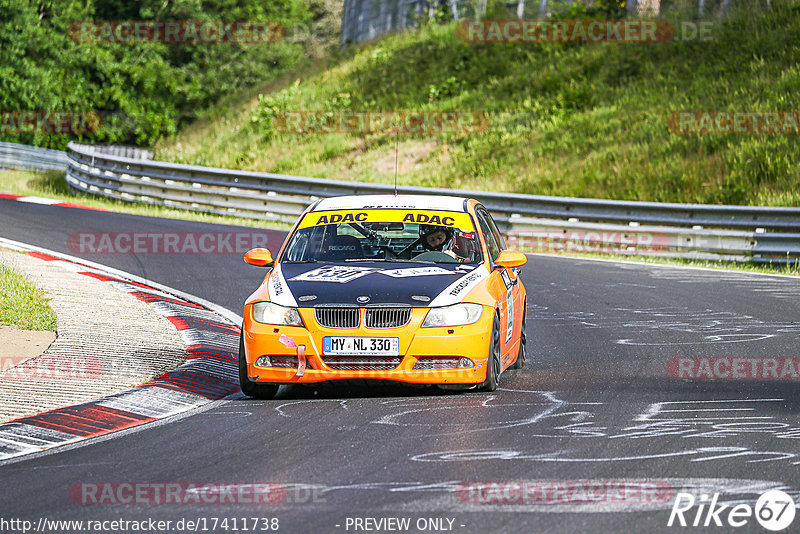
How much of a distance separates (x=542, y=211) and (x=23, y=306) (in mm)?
13043

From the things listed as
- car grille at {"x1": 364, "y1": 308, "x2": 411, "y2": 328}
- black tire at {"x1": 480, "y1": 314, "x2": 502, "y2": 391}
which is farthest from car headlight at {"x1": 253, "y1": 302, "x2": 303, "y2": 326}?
black tire at {"x1": 480, "y1": 314, "x2": 502, "y2": 391}

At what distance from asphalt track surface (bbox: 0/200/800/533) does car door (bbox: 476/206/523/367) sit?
33cm

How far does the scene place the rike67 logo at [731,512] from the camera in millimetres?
5055

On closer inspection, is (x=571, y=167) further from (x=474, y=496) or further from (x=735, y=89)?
(x=474, y=496)

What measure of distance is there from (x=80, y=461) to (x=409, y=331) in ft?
8.65

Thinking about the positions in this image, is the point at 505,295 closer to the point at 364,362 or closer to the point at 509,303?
the point at 509,303

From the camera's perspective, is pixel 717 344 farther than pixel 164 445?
Yes

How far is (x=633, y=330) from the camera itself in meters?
11.9

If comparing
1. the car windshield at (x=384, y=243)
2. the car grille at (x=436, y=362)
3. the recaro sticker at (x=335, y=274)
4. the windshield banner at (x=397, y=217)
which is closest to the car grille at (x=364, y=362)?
the car grille at (x=436, y=362)

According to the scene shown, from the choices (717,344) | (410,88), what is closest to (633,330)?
(717,344)

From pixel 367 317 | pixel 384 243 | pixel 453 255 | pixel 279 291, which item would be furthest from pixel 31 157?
pixel 367 317

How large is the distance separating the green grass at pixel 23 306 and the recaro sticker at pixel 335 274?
3153 millimetres

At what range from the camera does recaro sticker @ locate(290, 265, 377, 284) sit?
8641mm

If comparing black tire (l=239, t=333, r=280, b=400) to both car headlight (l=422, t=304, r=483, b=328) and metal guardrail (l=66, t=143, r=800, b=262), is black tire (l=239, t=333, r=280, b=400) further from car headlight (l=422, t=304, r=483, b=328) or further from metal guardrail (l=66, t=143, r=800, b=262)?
metal guardrail (l=66, t=143, r=800, b=262)
